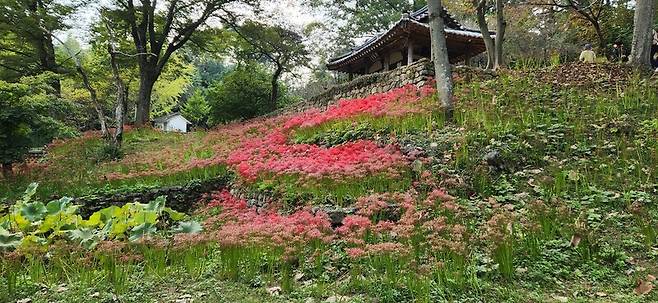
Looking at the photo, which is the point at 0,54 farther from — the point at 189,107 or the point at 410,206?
the point at 410,206

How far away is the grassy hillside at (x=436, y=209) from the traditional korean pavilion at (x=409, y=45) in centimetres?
533

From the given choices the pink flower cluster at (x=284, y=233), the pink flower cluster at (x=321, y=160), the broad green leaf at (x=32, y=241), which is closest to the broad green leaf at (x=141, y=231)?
the pink flower cluster at (x=284, y=233)

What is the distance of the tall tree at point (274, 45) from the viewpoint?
65.9 ft

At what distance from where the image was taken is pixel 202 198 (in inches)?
342

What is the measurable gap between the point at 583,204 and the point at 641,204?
525 millimetres

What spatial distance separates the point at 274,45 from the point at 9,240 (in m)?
17.3

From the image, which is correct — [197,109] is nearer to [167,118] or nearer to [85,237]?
[167,118]

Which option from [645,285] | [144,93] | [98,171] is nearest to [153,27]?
[144,93]

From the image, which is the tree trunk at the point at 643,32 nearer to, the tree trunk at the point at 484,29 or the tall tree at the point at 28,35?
the tree trunk at the point at 484,29

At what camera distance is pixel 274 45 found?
20.0 metres

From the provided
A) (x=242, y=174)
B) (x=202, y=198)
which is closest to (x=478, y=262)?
(x=242, y=174)

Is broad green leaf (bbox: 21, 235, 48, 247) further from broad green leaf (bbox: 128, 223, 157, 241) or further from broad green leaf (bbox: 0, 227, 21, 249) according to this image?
broad green leaf (bbox: 128, 223, 157, 241)

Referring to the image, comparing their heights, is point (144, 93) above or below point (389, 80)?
above

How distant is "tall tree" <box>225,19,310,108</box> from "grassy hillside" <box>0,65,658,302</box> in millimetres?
11786
